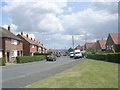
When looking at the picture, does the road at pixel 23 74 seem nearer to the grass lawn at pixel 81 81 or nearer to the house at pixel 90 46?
the grass lawn at pixel 81 81

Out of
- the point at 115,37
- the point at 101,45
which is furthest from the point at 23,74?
the point at 101,45

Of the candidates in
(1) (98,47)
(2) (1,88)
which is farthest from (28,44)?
(2) (1,88)

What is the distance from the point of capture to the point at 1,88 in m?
15.7

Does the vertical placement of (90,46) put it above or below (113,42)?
below

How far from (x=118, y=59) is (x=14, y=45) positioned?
96.4 feet

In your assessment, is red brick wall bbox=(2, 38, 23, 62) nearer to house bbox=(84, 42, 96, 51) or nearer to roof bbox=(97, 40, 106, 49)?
roof bbox=(97, 40, 106, 49)

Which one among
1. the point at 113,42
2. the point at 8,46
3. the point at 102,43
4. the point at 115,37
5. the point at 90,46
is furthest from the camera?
the point at 90,46

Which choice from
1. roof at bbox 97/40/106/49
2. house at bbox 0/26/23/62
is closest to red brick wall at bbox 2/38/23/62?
house at bbox 0/26/23/62

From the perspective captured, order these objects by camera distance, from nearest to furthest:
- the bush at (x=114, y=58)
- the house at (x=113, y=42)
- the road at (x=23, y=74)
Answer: the road at (x=23, y=74) → the bush at (x=114, y=58) → the house at (x=113, y=42)

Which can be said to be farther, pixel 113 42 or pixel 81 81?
pixel 113 42

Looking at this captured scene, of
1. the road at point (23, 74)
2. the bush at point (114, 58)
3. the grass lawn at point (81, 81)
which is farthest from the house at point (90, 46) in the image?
the grass lawn at point (81, 81)

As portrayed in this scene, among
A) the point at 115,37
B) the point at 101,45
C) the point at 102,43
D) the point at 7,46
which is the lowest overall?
the point at 7,46

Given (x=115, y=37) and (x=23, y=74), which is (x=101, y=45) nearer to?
(x=115, y=37)

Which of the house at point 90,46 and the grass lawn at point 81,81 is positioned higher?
the house at point 90,46
